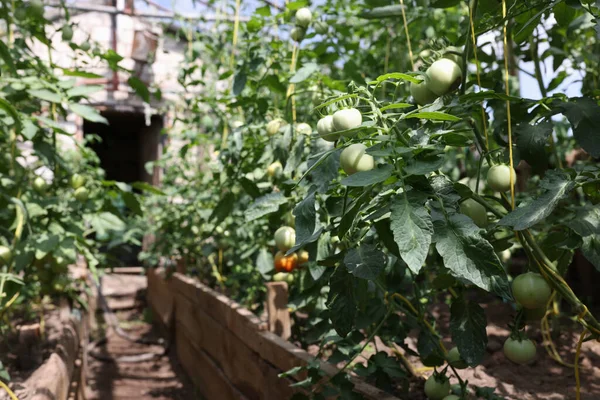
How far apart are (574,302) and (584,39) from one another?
181 cm

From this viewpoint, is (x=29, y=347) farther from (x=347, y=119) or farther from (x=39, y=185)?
(x=347, y=119)

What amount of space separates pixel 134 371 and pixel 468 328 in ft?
9.96

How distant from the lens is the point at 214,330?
2820 mm

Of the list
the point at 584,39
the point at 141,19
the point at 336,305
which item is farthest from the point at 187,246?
the point at 141,19

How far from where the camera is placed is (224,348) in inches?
104

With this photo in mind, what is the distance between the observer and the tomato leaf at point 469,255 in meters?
0.79

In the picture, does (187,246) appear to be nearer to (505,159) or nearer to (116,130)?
(505,159)

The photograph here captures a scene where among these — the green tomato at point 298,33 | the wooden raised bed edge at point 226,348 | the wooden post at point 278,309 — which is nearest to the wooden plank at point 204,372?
the wooden raised bed edge at point 226,348

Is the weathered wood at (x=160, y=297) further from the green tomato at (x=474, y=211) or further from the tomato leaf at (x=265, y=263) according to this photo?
the green tomato at (x=474, y=211)

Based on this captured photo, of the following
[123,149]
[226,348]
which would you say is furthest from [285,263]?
[123,149]

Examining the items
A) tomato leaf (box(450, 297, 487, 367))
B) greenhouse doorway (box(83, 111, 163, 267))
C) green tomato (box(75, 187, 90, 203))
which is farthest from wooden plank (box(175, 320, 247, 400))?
greenhouse doorway (box(83, 111, 163, 267))

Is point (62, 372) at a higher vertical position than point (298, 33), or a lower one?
lower

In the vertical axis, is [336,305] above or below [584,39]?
below

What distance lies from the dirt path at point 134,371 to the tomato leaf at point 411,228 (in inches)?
100
